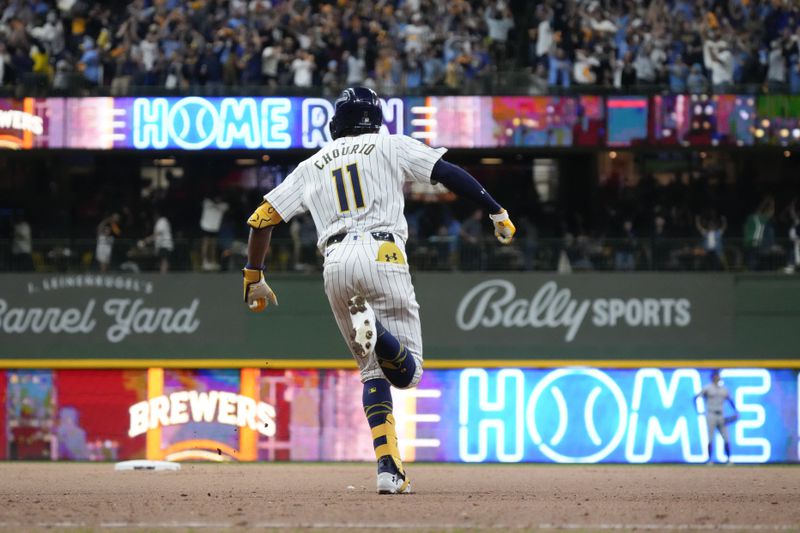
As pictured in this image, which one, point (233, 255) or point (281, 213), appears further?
point (233, 255)

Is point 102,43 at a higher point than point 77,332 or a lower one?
higher

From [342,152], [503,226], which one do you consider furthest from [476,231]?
[503,226]

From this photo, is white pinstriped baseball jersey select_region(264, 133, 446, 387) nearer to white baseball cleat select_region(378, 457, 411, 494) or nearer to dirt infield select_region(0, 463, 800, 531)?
white baseball cleat select_region(378, 457, 411, 494)

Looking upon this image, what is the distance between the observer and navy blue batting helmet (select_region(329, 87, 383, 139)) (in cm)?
869

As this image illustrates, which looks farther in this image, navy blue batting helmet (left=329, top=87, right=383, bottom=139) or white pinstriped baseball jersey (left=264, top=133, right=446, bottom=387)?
navy blue batting helmet (left=329, top=87, right=383, bottom=139)

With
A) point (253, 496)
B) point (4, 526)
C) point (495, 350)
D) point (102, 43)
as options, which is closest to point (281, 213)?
point (253, 496)

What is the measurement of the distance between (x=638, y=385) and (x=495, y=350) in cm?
227

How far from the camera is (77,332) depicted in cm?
2202

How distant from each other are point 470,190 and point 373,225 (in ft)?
2.02

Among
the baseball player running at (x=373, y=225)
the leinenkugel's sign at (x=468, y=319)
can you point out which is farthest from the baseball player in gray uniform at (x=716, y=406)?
the baseball player running at (x=373, y=225)

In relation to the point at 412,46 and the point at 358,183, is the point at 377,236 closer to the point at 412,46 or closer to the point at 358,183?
the point at 358,183

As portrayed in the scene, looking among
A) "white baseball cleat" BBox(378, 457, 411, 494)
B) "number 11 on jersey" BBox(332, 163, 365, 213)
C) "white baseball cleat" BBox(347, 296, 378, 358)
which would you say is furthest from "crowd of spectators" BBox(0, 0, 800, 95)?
"white baseball cleat" BBox(347, 296, 378, 358)

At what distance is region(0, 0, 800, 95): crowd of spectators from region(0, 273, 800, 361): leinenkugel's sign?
308 centimetres

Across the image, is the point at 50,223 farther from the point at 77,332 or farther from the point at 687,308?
the point at 687,308
